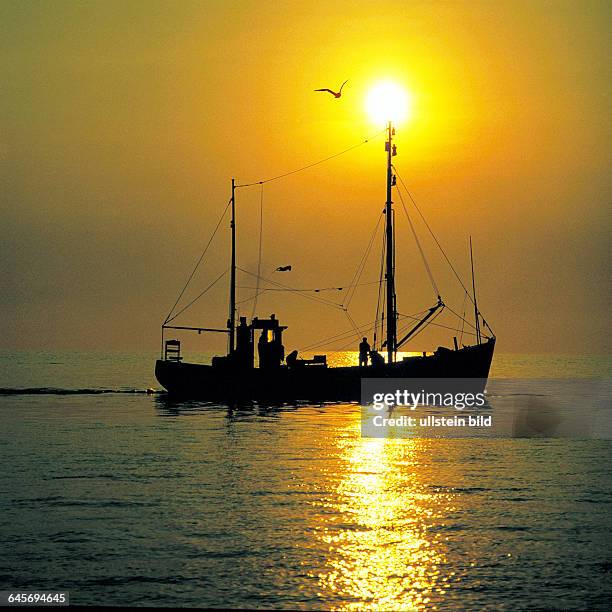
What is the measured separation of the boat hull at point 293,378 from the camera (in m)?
77.3

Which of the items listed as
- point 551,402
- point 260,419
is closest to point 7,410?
point 260,419

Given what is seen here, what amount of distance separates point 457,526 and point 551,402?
7288 centimetres

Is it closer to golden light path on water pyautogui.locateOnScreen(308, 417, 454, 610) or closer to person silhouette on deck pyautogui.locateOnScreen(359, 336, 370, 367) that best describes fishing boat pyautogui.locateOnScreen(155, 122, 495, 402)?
person silhouette on deck pyautogui.locateOnScreen(359, 336, 370, 367)

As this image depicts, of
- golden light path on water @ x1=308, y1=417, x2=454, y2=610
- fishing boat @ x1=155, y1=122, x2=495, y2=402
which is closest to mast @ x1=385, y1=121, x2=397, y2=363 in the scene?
fishing boat @ x1=155, y1=122, x2=495, y2=402

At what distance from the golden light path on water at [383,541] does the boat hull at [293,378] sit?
3823 cm

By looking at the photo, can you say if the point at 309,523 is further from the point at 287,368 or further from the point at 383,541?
the point at 287,368

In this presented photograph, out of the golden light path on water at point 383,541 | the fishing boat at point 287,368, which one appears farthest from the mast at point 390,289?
the golden light path on water at point 383,541

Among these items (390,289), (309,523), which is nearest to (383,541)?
(309,523)

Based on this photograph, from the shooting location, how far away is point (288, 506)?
29609mm

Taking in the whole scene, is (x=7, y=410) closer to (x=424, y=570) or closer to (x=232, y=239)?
(x=232, y=239)
